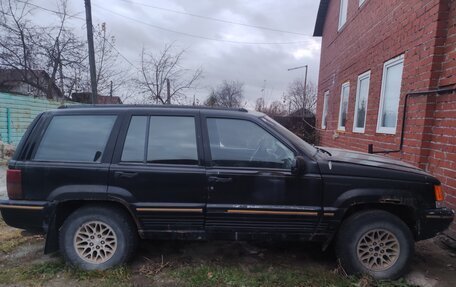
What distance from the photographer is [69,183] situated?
3.34 meters

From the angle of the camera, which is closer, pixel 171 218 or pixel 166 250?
pixel 171 218

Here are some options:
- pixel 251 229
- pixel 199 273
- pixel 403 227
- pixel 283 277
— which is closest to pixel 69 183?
pixel 199 273

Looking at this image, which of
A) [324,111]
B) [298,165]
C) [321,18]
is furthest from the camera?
[321,18]

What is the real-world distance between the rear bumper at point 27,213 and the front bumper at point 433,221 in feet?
12.8

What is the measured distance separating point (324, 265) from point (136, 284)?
2.06 meters

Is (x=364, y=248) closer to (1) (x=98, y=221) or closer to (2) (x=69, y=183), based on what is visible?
(1) (x=98, y=221)

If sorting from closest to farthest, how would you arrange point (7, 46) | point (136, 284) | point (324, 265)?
point (136, 284) → point (324, 265) → point (7, 46)

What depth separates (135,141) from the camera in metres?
3.44

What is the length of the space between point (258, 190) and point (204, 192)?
0.56 metres

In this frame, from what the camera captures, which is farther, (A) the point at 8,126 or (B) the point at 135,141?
(A) the point at 8,126

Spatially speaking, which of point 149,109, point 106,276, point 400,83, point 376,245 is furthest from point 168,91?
point 376,245

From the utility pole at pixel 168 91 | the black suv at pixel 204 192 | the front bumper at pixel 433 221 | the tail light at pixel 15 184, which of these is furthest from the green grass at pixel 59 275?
the utility pole at pixel 168 91

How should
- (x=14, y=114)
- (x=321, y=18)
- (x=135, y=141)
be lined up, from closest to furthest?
(x=135, y=141), (x=14, y=114), (x=321, y=18)

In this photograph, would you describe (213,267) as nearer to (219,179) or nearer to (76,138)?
(219,179)
